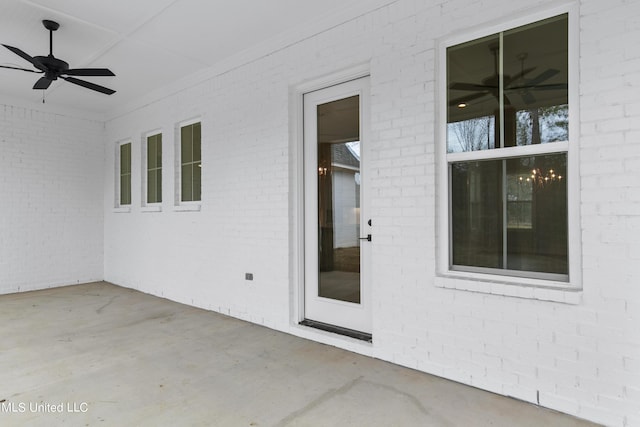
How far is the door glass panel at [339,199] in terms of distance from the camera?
368 cm

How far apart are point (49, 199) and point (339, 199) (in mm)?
5716

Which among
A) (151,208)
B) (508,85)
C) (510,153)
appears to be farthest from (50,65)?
(510,153)

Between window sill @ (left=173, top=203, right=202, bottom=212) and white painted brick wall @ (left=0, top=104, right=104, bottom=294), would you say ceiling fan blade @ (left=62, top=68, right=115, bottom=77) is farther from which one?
white painted brick wall @ (left=0, top=104, right=104, bottom=294)

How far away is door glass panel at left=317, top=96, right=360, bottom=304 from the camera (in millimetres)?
3680

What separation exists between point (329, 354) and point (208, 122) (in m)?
3.32

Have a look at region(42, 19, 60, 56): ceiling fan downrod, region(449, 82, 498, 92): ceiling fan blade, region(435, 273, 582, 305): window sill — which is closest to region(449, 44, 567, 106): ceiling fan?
region(449, 82, 498, 92): ceiling fan blade

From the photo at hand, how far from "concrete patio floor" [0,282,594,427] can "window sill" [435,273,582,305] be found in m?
0.73

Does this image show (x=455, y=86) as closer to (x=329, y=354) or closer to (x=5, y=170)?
(x=329, y=354)

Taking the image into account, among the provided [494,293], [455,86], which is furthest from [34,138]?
[494,293]

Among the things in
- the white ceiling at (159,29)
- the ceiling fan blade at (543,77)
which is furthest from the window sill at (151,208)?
the ceiling fan blade at (543,77)

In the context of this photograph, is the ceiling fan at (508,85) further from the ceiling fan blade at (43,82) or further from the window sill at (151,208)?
the window sill at (151,208)

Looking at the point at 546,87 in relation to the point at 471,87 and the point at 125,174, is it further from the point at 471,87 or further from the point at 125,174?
the point at 125,174

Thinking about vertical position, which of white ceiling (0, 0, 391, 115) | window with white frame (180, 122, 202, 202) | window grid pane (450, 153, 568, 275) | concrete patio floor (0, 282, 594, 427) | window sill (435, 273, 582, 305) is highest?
white ceiling (0, 0, 391, 115)

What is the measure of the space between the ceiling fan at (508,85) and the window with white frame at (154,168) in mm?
4717
